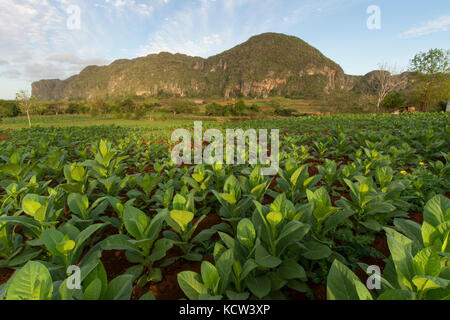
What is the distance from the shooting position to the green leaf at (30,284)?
3.27 ft

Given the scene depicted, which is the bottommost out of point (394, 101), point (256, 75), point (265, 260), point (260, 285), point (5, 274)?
point (5, 274)

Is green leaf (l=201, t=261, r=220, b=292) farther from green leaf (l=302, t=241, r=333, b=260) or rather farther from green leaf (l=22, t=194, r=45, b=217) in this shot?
green leaf (l=22, t=194, r=45, b=217)

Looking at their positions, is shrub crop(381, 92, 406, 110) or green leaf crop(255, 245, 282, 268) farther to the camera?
shrub crop(381, 92, 406, 110)

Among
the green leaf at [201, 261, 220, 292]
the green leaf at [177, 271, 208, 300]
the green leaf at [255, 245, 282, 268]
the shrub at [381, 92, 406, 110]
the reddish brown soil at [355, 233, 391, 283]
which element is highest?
the shrub at [381, 92, 406, 110]

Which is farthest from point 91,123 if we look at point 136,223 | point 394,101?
point 394,101

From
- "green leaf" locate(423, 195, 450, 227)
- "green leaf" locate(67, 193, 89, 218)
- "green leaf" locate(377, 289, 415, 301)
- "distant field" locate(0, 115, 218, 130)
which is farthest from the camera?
"distant field" locate(0, 115, 218, 130)

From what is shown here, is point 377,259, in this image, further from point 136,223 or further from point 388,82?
point 388,82

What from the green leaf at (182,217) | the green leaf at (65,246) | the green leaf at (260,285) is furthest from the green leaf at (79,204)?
the green leaf at (260,285)

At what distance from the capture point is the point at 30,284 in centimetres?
102

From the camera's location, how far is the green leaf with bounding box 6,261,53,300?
1.00m

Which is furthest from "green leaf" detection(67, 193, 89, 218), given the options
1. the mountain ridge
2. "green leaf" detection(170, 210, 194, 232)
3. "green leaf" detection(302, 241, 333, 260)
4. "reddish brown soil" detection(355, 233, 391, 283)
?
the mountain ridge

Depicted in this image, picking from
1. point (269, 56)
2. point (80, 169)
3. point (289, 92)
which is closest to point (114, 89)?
point (269, 56)
